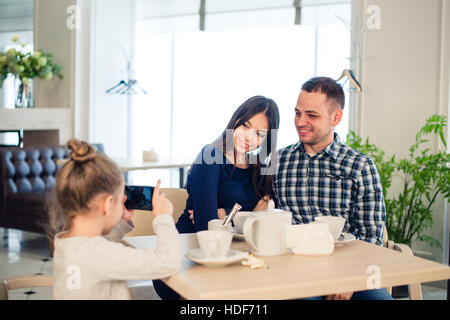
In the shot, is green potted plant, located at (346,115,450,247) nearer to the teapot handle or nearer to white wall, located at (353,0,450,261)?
white wall, located at (353,0,450,261)

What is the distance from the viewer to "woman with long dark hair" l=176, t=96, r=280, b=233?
2127 millimetres

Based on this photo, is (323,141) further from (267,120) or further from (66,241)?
(66,241)

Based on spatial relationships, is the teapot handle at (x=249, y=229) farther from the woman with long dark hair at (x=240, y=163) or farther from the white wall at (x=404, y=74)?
the white wall at (x=404, y=74)

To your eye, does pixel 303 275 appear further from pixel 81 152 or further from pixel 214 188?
pixel 214 188

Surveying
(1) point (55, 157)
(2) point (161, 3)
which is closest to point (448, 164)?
(1) point (55, 157)

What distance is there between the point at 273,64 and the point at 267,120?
3.45m

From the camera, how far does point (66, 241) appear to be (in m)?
1.46

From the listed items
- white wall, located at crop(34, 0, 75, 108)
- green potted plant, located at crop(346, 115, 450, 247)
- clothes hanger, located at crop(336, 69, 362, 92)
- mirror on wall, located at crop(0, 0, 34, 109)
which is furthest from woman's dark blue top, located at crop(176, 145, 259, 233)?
mirror on wall, located at crop(0, 0, 34, 109)

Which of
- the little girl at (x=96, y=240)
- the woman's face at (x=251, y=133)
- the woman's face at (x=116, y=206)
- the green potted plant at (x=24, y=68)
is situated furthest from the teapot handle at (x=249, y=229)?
the green potted plant at (x=24, y=68)

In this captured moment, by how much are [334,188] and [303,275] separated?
34.1 inches

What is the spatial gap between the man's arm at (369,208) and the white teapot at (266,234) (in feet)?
1.98

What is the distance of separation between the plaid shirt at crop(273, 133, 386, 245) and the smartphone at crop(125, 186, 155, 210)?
805mm

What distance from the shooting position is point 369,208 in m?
2.13

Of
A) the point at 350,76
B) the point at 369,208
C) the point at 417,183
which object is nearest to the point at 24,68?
the point at 350,76
